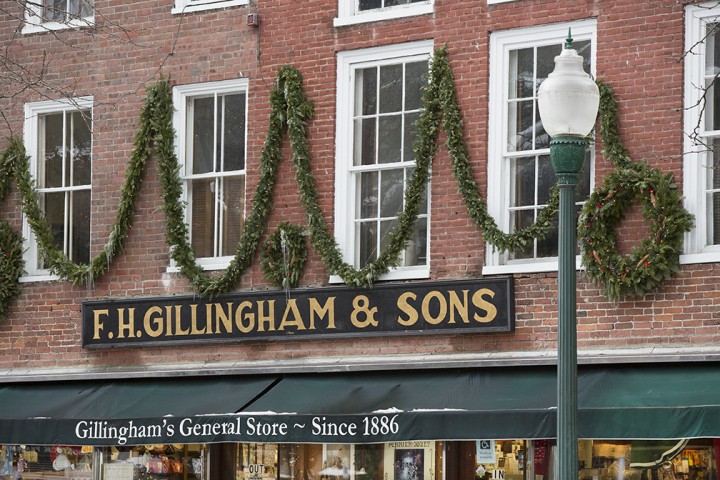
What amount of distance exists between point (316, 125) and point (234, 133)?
1161 millimetres

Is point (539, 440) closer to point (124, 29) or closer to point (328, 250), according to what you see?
point (328, 250)

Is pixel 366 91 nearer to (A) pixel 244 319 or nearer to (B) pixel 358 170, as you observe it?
(B) pixel 358 170

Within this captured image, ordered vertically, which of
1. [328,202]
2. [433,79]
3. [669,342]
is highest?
[433,79]

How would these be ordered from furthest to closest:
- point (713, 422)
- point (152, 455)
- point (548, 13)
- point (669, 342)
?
point (152, 455)
point (548, 13)
point (669, 342)
point (713, 422)

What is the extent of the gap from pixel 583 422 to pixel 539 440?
1.29 meters

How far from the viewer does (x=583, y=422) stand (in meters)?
12.7

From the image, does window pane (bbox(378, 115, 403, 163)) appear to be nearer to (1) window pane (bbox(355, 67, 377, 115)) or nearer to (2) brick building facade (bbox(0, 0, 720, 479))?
(2) brick building facade (bbox(0, 0, 720, 479))

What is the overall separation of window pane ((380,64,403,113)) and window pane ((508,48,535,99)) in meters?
1.25

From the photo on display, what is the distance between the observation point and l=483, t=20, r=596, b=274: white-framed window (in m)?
14.1

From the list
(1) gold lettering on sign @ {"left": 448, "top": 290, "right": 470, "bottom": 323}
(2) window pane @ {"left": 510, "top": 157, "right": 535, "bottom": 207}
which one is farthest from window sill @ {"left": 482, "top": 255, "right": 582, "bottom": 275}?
(2) window pane @ {"left": 510, "top": 157, "right": 535, "bottom": 207}

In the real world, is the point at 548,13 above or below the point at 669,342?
above

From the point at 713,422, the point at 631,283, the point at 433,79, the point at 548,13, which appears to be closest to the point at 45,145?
the point at 433,79

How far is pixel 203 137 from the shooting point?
640 inches

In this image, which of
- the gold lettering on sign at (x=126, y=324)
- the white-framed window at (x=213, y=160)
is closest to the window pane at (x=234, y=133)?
the white-framed window at (x=213, y=160)
